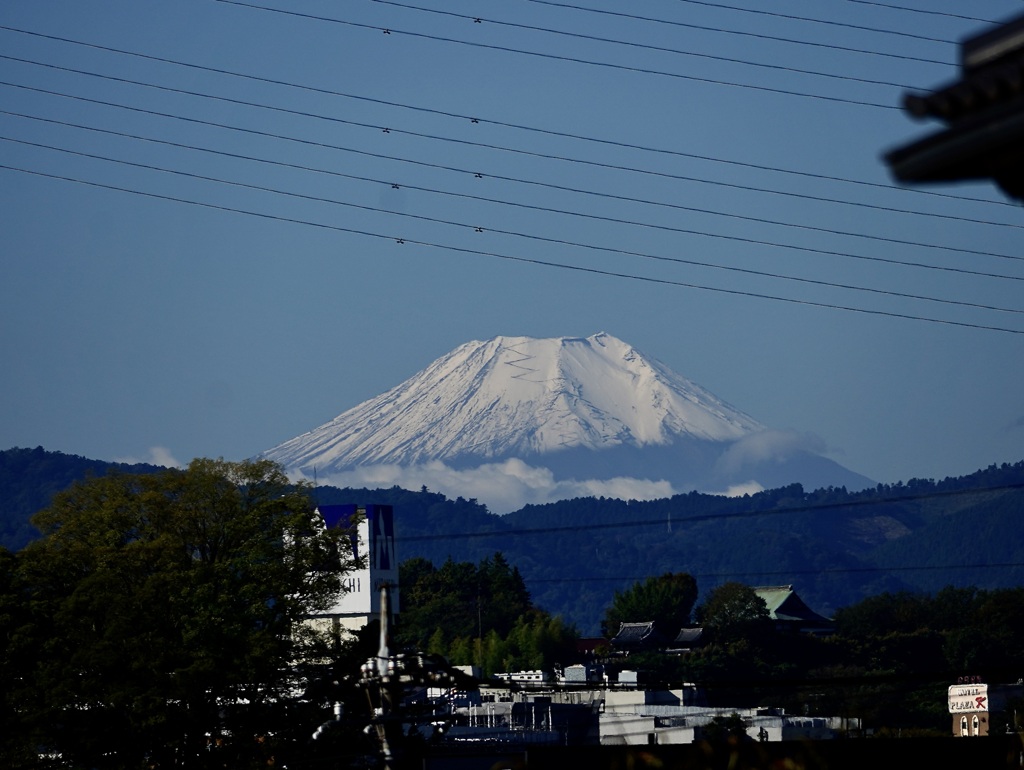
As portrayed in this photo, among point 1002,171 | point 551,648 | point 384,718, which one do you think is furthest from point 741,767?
point 551,648

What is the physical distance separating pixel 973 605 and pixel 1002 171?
202m

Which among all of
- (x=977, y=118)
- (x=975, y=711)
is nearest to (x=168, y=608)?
(x=975, y=711)

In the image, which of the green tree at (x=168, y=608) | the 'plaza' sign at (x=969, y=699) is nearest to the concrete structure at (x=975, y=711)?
the 'plaza' sign at (x=969, y=699)

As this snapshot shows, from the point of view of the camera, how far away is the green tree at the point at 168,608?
52.8m

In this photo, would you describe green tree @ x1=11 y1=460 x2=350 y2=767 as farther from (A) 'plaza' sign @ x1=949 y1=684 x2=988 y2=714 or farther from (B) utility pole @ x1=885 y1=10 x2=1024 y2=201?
(B) utility pole @ x1=885 y1=10 x2=1024 y2=201

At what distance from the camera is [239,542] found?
59594 millimetres

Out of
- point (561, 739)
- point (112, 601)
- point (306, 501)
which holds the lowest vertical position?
point (561, 739)

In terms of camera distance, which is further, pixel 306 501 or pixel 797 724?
pixel 797 724

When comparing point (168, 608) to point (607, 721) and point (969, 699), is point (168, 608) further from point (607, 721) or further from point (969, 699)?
point (969, 699)

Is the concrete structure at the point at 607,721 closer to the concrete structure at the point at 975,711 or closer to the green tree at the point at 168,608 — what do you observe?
the concrete structure at the point at 975,711

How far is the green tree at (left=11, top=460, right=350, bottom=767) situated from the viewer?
52812 mm

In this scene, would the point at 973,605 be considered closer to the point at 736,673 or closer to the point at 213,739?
the point at 736,673

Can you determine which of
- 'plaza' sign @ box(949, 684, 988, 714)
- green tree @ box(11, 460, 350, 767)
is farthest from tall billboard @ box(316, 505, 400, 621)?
green tree @ box(11, 460, 350, 767)

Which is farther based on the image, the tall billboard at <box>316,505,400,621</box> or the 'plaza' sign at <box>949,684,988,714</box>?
the tall billboard at <box>316,505,400,621</box>
